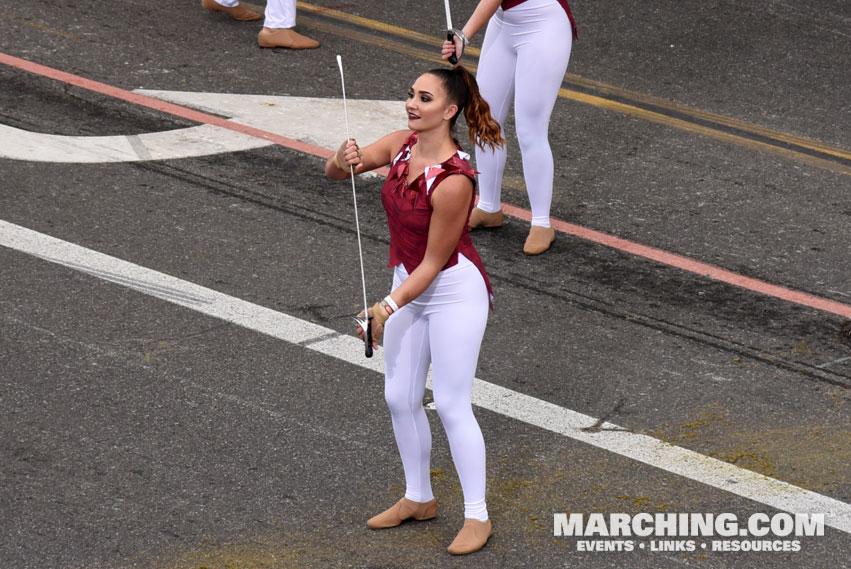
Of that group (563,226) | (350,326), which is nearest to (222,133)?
(563,226)

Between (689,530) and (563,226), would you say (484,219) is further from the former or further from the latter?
(689,530)

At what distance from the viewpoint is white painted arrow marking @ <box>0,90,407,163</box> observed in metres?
9.18

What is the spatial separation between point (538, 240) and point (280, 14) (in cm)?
426

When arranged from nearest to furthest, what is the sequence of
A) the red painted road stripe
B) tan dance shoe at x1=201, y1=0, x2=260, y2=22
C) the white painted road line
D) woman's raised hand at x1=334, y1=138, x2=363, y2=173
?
woman's raised hand at x1=334, y1=138, x2=363, y2=173 < the white painted road line < the red painted road stripe < tan dance shoe at x1=201, y1=0, x2=260, y2=22

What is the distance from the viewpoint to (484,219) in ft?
28.2

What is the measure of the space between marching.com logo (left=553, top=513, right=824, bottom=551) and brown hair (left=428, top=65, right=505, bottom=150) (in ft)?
5.52

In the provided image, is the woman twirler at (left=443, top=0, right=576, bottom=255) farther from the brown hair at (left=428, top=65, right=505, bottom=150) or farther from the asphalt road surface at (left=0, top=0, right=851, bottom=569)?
the brown hair at (left=428, top=65, right=505, bottom=150)

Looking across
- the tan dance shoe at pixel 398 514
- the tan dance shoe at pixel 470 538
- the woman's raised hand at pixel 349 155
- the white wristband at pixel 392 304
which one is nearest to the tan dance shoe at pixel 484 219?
the woman's raised hand at pixel 349 155

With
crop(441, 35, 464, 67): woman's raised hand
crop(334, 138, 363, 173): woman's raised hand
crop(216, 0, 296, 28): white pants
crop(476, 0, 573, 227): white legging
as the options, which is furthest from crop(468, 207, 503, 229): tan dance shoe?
crop(216, 0, 296, 28): white pants

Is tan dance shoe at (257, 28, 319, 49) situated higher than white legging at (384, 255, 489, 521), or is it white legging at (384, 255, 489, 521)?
white legging at (384, 255, 489, 521)

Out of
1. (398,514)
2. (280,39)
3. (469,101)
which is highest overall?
(469,101)

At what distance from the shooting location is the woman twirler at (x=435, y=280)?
201 inches

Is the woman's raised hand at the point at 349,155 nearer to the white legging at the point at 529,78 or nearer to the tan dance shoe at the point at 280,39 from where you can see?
the white legging at the point at 529,78

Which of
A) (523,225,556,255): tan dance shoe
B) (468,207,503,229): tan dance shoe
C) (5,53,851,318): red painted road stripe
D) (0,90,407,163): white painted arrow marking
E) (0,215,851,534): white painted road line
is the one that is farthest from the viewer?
(0,90,407,163): white painted arrow marking
